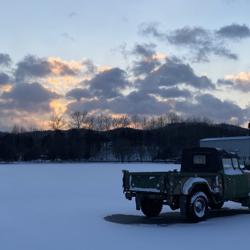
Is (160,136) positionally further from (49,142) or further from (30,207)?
(30,207)

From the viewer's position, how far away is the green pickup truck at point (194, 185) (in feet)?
42.5

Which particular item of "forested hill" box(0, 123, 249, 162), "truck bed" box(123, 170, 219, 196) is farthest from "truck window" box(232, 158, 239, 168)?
"forested hill" box(0, 123, 249, 162)

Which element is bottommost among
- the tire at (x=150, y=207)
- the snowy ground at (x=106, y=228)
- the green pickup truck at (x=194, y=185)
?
the snowy ground at (x=106, y=228)

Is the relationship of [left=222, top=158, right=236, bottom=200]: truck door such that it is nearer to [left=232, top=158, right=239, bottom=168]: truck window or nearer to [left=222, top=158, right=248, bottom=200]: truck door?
[left=222, top=158, right=248, bottom=200]: truck door

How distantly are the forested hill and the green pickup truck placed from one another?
108m

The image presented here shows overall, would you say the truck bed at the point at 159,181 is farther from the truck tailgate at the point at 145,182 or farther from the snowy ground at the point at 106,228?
the snowy ground at the point at 106,228

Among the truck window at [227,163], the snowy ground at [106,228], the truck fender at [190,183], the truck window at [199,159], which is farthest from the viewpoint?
the truck window at [199,159]

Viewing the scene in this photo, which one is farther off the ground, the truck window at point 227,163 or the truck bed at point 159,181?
the truck window at point 227,163

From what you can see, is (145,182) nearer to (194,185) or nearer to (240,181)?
(194,185)

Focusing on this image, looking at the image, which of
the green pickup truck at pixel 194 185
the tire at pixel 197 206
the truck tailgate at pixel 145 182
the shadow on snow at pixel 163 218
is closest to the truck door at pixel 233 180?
the green pickup truck at pixel 194 185

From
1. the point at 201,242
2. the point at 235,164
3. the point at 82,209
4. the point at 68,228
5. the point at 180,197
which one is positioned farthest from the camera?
the point at 82,209

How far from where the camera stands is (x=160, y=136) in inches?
5871

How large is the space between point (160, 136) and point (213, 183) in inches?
5341

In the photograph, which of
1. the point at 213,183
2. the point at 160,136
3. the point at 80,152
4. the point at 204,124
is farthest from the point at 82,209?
the point at 204,124
